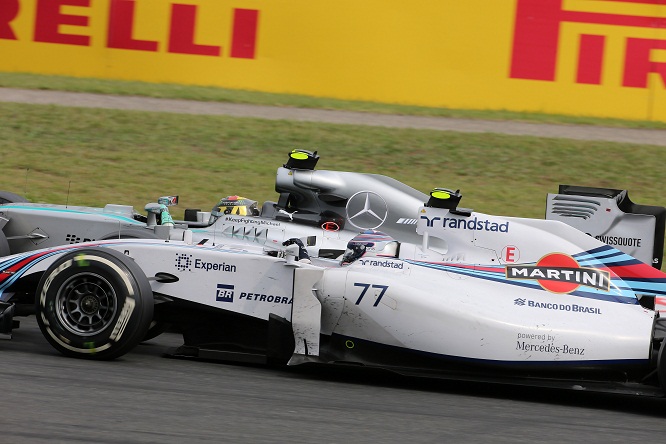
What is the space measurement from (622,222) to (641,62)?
337 inches

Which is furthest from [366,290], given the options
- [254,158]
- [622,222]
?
[254,158]

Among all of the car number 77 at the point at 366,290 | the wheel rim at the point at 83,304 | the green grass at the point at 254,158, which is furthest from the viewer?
the green grass at the point at 254,158

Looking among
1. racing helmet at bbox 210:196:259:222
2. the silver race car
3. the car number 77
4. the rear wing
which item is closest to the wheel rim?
the car number 77

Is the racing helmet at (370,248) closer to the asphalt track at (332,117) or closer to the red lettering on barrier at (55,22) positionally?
the asphalt track at (332,117)

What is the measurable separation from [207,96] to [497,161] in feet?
16.4

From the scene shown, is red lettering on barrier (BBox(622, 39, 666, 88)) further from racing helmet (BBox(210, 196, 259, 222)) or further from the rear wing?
racing helmet (BBox(210, 196, 259, 222))

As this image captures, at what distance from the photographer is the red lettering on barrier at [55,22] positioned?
16.9 m

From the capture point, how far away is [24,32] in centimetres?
1706

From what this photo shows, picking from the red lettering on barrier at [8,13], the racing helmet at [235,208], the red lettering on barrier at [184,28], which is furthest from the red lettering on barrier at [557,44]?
the racing helmet at [235,208]

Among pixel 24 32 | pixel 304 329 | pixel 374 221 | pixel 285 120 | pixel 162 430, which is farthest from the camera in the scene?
pixel 24 32

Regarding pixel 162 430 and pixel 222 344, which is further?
pixel 222 344

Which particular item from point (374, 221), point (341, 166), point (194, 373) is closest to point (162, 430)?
point (194, 373)

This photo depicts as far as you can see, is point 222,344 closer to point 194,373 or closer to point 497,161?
point 194,373

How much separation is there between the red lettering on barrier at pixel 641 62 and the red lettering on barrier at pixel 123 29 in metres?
7.65
